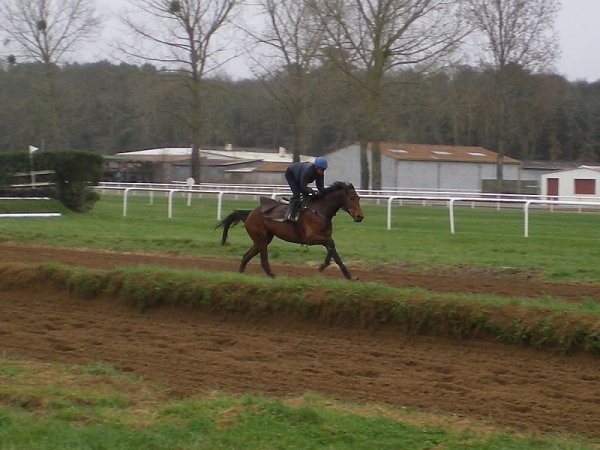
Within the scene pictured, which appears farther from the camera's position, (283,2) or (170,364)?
(283,2)

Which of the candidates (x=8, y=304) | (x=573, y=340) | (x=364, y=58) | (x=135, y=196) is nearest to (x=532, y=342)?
(x=573, y=340)

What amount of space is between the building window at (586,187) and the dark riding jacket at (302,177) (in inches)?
1407

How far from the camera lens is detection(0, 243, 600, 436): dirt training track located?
278 inches

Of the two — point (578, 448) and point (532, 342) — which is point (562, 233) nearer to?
point (532, 342)

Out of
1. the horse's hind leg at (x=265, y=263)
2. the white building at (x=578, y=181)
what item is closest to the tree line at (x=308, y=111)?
the white building at (x=578, y=181)

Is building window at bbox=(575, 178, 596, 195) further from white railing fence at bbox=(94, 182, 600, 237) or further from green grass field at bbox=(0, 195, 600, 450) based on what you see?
green grass field at bbox=(0, 195, 600, 450)

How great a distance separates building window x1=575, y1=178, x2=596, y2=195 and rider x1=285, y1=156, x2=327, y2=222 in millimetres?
35686

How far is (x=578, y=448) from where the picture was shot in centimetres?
564

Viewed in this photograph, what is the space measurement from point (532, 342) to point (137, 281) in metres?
4.95

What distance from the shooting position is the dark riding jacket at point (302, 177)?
1306cm

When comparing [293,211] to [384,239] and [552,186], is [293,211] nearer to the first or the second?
[384,239]

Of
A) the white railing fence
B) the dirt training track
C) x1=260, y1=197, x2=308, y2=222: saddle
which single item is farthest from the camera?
the white railing fence

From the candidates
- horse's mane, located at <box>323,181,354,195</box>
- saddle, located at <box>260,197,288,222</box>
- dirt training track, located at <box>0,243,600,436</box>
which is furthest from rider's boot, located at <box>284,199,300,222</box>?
dirt training track, located at <box>0,243,600,436</box>

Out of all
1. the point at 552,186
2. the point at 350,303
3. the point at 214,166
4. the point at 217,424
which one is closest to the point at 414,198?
the point at 350,303
